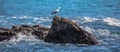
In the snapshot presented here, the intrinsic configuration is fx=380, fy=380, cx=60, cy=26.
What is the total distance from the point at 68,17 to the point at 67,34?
309 inches

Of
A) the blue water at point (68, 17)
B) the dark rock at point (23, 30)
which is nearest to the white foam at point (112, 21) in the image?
the blue water at point (68, 17)

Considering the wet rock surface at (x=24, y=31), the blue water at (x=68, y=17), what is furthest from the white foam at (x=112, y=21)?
the wet rock surface at (x=24, y=31)

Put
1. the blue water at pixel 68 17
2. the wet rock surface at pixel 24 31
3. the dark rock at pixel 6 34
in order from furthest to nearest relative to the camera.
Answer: the wet rock surface at pixel 24 31
the dark rock at pixel 6 34
the blue water at pixel 68 17

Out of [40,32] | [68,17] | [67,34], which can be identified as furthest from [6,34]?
[68,17]

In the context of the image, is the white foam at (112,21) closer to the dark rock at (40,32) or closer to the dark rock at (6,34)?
the dark rock at (40,32)

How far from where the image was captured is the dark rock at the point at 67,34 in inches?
799

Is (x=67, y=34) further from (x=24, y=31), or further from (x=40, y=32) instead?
(x=24, y=31)

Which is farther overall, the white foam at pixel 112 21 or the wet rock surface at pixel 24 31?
the white foam at pixel 112 21

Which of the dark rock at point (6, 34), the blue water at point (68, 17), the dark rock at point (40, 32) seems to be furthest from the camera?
the dark rock at point (40, 32)

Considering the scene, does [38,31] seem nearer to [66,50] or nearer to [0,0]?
[66,50]

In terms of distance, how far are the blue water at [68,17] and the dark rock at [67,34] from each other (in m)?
0.45

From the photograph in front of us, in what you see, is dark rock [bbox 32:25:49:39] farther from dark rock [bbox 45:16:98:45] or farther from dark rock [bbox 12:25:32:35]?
dark rock [bbox 45:16:98:45]

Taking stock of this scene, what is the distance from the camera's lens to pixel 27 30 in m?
22.5

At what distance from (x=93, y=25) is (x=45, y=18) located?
4308 millimetres
